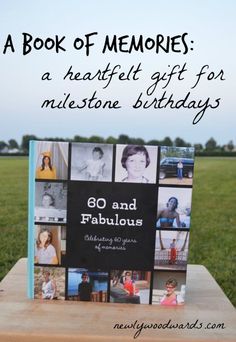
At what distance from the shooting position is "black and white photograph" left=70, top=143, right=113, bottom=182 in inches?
35.1

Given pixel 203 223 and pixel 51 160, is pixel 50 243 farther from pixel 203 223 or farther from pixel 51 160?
pixel 203 223

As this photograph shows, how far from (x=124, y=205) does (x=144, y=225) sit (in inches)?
2.2

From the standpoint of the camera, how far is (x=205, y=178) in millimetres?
6457

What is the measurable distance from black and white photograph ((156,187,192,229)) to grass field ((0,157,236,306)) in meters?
0.50

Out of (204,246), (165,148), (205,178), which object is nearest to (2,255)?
(204,246)

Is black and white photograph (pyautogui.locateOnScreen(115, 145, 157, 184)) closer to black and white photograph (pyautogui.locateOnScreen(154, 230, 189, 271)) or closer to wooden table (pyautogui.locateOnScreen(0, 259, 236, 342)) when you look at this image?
black and white photograph (pyautogui.locateOnScreen(154, 230, 189, 271))

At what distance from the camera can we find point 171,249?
3.02ft

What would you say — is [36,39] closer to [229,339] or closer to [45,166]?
[45,166]

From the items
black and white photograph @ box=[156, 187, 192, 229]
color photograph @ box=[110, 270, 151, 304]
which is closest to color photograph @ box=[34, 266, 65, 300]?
color photograph @ box=[110, 270, 151, 304]

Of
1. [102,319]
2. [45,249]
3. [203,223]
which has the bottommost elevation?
[203,223]

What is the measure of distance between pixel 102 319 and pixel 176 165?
0.32 meters

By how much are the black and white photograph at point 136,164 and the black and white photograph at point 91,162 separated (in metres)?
0.02

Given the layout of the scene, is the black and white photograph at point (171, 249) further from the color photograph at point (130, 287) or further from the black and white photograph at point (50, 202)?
the black and white photograph at point (50, 202)

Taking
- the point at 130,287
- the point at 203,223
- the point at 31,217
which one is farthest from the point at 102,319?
the point at 203,223
